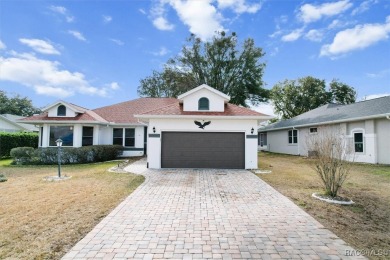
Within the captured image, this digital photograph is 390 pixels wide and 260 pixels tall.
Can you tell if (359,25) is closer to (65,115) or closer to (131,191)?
(131,191)

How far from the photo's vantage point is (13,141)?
71.4 feet

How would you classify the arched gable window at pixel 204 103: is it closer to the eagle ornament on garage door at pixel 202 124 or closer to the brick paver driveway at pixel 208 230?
the eagle ornament on garage door at pixel 202 124

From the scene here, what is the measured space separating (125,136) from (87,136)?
3.34 meters

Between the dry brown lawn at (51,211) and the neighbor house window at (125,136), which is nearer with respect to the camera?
the dry brown lawn at (51,211)

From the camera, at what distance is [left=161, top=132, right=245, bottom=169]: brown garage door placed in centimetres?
1358

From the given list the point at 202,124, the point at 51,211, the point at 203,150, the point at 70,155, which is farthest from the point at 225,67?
the point at 51,211

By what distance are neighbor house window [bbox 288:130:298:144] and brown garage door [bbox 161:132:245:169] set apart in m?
12.8

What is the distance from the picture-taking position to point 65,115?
717 inches

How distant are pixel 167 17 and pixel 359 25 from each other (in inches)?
470

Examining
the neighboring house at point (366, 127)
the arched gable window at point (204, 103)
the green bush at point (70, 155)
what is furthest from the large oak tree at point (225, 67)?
the green bush at point (70, 155)

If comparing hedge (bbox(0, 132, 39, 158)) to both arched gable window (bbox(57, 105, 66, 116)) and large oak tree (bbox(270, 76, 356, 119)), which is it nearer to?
arched gable window (bbox(57, 105, 66, 116))

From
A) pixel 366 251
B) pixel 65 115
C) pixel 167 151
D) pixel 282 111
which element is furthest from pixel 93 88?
pixel 282 111

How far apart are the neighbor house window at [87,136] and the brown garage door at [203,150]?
8.26 metres

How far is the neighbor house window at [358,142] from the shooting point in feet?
53.3
